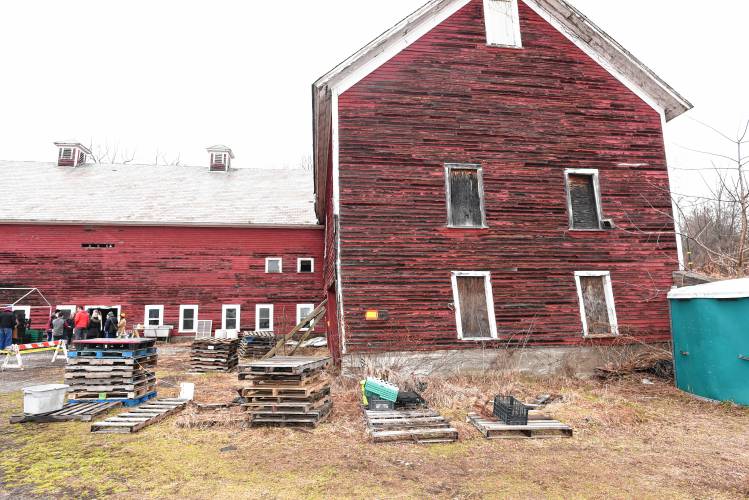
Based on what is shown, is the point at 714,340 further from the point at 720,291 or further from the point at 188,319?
the point at 188,319

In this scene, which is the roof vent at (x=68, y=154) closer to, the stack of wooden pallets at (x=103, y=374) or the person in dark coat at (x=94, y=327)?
the person in dark coat at (x=94, y=327)

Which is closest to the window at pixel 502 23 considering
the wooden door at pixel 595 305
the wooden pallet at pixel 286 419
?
the wooden door at pixel 595 305

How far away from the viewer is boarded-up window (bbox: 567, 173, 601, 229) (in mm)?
12945

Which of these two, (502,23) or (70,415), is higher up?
(502,23)

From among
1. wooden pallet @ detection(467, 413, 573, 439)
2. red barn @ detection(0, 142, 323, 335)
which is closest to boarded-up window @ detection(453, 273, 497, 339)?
wooden pallet @ detection(467, 413, 573, 439)

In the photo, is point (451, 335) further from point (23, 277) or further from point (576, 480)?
point (23, 277)

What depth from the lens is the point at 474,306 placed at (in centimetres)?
1195

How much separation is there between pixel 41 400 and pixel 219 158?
81.5ft

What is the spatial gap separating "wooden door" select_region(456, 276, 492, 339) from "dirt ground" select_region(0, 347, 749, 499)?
3.04m

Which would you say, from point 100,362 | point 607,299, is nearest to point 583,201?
point 607,299

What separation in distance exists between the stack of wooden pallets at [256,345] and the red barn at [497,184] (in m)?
6.44

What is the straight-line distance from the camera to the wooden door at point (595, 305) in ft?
40.4

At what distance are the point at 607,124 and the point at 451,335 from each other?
787 centimetres

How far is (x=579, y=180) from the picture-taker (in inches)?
520
